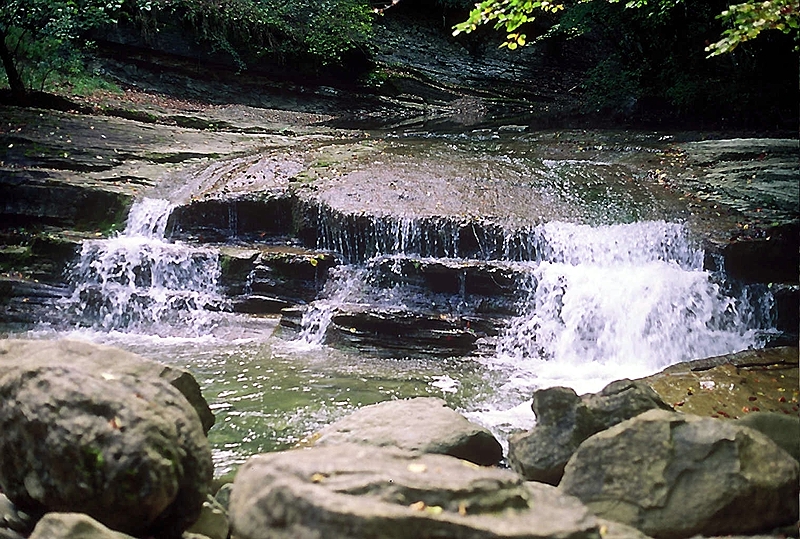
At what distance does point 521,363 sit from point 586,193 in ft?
11.2

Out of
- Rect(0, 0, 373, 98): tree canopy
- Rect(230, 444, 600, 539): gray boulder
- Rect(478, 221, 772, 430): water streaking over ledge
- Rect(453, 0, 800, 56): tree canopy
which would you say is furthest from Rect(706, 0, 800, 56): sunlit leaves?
Rect(0, 0, 373, 98): tree canopy

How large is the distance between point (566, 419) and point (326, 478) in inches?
79.0

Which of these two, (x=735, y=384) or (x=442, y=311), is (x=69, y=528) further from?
(x=442, y=311)

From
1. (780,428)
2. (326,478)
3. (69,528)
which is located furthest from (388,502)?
(780,428)

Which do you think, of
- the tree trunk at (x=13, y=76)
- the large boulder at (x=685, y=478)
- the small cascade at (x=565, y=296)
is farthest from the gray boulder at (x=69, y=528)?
the tree trunk at (x=13, y=76)

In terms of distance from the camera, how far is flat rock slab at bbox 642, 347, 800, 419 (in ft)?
18.3

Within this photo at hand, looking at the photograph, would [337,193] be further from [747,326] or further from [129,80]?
[129,80]

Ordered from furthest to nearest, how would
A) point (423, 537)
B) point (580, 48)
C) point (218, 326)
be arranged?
1. point (580, 48)
2. point (218, 326)
3. point (423, 537)

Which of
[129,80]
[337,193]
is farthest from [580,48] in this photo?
[337,193]

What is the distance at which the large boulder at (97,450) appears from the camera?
3.13m

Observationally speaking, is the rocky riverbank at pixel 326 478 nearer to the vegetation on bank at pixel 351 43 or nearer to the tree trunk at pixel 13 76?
the vegetation on bank at pixel 351 43

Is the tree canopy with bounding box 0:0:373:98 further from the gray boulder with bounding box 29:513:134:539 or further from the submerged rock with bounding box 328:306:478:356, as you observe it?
the gray boulder with bounding box 29:513:134:539

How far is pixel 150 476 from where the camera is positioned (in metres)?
3.14

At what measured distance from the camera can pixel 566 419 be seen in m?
4.21
